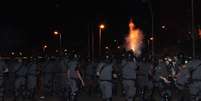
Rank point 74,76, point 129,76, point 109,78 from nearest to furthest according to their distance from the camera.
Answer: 1. point 109,78
2. point 129,76
3. point 74,76

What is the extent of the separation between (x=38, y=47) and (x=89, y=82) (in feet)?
241

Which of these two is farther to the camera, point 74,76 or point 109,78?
point 74,76

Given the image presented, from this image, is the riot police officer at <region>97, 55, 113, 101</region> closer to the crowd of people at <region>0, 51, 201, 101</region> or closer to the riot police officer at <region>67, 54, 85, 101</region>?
the crowd of people at <region>0, 51, 201, 101</region>

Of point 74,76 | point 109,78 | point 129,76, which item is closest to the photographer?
point 109,78

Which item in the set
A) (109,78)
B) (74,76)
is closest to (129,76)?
(109,78)

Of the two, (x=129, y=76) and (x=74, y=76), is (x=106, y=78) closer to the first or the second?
(x=129, y=76)

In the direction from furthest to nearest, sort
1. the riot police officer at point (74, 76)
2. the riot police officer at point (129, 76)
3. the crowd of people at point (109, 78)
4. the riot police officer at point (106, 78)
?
1. the riot police officer at point (74, 76)
2. the riot police officer at point (129, 76)
3. the riot police officer at point (106, 78)
4. the crowd of people at point (109, 78)

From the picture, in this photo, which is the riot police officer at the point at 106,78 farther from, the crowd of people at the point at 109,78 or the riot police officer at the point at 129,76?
the riot police officer at the point at 129,76

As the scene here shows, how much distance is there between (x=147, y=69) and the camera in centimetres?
2483

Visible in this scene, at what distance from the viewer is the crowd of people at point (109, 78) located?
20411mm

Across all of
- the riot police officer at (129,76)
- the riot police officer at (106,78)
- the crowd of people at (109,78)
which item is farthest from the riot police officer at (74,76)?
the riot police officer at (129,76)

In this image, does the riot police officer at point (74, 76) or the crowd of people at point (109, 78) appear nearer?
the crowd of people at point (109, 78)

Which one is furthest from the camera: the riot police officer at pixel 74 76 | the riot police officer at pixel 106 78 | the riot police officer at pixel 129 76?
the riot police officer at pixel 74 76

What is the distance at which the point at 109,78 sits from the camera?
21.3 m
